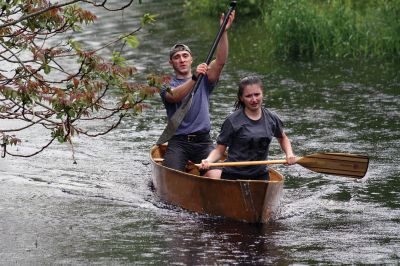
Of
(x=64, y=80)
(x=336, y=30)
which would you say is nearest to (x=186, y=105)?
(x=64, y=80)

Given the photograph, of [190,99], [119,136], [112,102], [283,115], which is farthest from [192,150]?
[112,102]

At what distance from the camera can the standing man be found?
38.1 ft

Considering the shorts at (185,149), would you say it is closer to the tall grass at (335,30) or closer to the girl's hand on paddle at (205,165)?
the girl's hand on paddle at (205,165)

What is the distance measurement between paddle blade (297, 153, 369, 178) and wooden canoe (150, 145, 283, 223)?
1.29 ft

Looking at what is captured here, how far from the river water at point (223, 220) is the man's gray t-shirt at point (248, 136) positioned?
27.1 inches

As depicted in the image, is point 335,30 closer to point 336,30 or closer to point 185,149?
point 336,30

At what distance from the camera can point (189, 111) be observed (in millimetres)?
11797

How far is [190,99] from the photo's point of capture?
11.4 metres

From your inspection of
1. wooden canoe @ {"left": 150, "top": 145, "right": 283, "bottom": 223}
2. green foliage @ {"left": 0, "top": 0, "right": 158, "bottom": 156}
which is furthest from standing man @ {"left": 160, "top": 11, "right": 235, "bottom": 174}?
green foliage @ {"left": 0, "top": 0, "right": 158, "bottom": 156}

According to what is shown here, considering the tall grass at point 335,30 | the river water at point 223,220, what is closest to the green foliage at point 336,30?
the tall grass at point 335,30

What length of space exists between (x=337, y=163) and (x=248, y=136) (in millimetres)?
1146

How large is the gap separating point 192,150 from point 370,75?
9.46 m

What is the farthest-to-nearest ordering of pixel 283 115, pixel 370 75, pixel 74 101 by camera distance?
pixel 370 75, pixel 283 115, pixel 74 101

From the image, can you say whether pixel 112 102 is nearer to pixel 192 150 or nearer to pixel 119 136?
pixel 119 136
